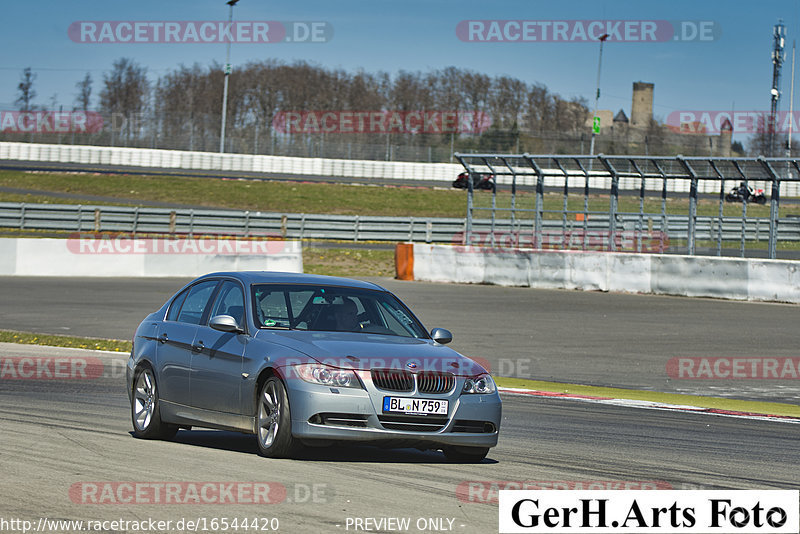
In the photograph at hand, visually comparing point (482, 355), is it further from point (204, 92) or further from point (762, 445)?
point (204, 92)

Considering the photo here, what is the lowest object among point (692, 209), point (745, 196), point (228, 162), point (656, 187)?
point (692, 209)

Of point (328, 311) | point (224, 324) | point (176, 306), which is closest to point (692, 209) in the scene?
point (176, 306)

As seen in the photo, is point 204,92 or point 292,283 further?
point 204,92

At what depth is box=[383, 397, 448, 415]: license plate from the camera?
7.72 m

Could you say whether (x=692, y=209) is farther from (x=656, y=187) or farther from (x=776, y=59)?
(x=776, y=59)

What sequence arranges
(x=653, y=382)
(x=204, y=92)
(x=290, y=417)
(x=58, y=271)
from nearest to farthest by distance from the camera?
(x=290, y=417) → (x=653, y=382) → (x=58, y=271) → (x=204, y=92)

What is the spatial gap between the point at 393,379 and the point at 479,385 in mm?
708

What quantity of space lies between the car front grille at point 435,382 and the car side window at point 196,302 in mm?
2237

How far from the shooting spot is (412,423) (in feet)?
25.5

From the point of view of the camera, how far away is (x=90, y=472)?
7.14 metres

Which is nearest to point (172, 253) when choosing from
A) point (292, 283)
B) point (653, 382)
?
point (653, 382)

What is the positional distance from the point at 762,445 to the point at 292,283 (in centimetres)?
414

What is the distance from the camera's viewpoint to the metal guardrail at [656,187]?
25391 mm

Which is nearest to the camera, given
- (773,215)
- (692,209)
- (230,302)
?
(230,302)
